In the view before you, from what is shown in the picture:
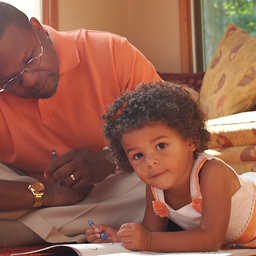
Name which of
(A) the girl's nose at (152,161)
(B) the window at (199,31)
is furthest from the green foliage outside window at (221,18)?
(A) the girl's nose at (152,161)

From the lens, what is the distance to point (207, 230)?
3.10 feet

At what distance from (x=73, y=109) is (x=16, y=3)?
1569 mm

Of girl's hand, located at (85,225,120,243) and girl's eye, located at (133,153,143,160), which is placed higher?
girl's eye, located at (133,153,143,160)

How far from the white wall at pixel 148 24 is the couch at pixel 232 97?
626 mm

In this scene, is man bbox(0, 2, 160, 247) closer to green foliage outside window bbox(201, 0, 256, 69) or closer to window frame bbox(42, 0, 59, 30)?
window frame bbox(42, 0, 59, 30)

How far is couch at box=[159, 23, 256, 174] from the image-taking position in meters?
1.83

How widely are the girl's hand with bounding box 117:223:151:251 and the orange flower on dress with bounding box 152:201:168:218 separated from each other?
159 millimetres

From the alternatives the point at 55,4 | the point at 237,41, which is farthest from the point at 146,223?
the point at 55,4

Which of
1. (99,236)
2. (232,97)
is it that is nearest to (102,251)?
(99,236)

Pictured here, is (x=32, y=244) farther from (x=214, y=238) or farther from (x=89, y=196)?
(x=214, y=238)

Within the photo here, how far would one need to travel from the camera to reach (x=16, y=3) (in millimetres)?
2645

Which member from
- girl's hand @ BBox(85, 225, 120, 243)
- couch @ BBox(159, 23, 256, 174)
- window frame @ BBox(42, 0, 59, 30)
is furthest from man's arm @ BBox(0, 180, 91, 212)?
window frame @ BBox(42, 0, 59, 30)

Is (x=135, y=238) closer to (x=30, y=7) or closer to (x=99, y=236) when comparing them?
(x=99, y=236)

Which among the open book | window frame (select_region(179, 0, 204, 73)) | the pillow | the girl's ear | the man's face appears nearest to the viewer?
the open book
